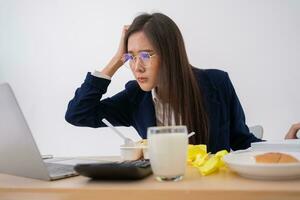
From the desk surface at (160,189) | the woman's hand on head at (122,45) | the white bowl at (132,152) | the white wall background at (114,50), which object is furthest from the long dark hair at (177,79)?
the white wall background at (114,50)

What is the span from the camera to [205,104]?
4.46 feet

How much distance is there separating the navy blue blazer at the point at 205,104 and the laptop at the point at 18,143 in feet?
2.45

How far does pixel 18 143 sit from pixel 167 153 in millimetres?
292

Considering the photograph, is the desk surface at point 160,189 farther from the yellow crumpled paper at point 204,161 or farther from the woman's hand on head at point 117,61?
the woman's hand on head at point 117,61

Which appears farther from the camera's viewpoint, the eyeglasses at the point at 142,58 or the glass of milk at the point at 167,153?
the eyeglasses at the point at 142,58

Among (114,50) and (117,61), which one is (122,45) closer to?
(117,61)

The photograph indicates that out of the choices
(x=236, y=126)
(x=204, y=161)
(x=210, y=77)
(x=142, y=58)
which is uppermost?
(x=142, y=58)

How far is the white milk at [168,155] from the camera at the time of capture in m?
0.54

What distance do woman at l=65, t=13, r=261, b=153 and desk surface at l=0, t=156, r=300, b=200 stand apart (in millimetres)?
693

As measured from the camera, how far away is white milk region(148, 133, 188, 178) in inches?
21.3

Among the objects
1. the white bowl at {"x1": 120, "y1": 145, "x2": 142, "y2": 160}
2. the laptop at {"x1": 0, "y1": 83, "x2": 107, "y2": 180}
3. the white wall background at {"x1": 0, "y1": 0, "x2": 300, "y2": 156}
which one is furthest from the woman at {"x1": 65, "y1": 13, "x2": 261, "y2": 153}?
the white wall background at {"x1": 0, "y1": 0, "x2": 300, "y2": 156}

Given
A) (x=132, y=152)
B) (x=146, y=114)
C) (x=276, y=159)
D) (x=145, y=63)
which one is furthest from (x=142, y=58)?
(x=276, y=159)

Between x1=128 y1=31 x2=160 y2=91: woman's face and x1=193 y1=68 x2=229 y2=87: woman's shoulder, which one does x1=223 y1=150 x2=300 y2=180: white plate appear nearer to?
x1=128 y1=31 x2=160 y2=91: woman's face
